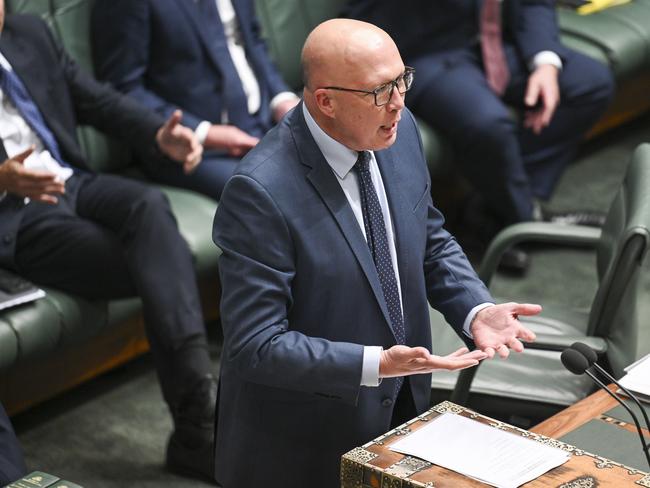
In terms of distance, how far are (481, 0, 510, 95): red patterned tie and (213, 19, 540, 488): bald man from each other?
2.19 metres

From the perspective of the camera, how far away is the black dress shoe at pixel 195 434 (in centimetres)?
317

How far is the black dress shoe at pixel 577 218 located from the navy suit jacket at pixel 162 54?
4.54ft

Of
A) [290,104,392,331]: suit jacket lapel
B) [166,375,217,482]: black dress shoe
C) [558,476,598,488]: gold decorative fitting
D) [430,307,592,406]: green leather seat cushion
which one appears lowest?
[166,375,217,482]: black dress shoe

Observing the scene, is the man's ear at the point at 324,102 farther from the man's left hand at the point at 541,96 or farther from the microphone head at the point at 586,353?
the man's left hand at the point at 541,96

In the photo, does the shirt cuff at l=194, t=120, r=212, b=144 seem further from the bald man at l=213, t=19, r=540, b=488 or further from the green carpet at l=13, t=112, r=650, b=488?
the bald man at l=213, t=19, r=540, b=488

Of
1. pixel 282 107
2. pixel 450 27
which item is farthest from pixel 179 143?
pixel 450 27

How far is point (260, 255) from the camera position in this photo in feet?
6.72

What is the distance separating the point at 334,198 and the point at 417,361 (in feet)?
1.15

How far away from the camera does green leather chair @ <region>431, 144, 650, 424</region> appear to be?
2.58 metres

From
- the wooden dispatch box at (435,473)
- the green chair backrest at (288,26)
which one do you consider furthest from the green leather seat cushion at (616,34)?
the wooden dispatch box at (435,473)

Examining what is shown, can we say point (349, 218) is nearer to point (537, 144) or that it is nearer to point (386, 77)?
point (386, 77)

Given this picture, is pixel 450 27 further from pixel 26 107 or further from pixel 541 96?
pixel 26 107

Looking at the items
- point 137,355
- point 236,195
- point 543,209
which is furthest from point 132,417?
point 543,209

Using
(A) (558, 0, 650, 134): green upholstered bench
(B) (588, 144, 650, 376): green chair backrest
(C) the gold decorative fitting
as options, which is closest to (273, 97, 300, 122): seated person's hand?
(A) (558, 0, 650, 134): green upholstered bench
